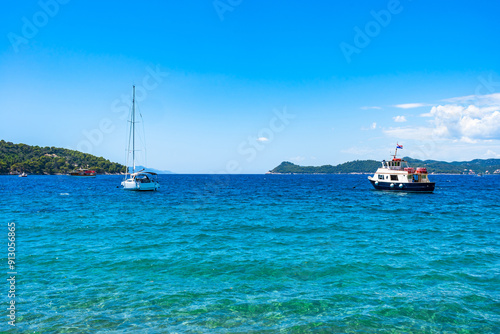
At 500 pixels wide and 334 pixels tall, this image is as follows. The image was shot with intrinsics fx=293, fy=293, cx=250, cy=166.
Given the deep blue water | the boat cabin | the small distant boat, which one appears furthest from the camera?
the boat cabin

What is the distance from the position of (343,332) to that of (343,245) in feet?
38.9

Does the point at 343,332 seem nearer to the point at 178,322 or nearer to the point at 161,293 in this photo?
the point at 178,322

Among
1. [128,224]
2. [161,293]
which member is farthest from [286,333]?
[128,224]

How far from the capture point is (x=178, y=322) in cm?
976

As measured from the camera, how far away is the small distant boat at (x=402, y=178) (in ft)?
226

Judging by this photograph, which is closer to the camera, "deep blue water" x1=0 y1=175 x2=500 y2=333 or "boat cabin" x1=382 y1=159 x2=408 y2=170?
"deep blue water" x1=0 y1=175 x2=500 y2=333

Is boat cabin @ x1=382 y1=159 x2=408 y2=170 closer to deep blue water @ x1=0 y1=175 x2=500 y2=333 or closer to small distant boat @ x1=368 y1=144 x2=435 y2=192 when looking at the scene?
small distant boat @ x1=368 y1=144 x2=435 y2=192

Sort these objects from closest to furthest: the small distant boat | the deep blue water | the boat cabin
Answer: the deep blue water
the small distant boat
the boat cabin

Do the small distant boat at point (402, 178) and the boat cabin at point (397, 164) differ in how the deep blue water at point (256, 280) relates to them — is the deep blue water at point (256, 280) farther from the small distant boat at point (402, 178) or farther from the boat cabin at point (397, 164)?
the boat cabin at point (397, 164)

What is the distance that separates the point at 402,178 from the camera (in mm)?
69562

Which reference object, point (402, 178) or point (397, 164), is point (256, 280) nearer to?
point (402, 178)

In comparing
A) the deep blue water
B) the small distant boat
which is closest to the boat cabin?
the small distant boat

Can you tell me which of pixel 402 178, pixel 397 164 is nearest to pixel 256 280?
pixel 402 178

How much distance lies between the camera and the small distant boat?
69.0 meters
